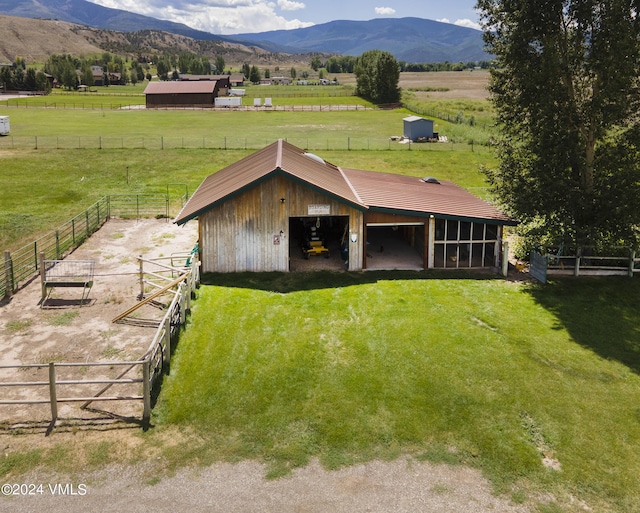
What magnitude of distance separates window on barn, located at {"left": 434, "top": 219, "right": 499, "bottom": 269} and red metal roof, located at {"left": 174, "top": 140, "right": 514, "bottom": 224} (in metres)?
0.69

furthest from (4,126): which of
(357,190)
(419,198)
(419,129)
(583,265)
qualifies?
(583,265)

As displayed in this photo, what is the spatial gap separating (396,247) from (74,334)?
1608 cm

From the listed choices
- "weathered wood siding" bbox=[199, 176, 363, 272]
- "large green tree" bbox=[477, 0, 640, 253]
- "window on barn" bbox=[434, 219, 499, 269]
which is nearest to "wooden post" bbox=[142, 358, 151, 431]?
"weathered wood siding" bbox=[199, 176, 363, 272]

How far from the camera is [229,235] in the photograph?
24.2 metres

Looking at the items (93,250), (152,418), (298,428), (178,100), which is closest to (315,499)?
(298,428)

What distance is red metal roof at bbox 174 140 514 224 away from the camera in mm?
24047

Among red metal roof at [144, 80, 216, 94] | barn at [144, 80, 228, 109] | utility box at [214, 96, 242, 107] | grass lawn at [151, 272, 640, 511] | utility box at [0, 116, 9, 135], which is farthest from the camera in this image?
utility box at [214, 96, 242, 107]

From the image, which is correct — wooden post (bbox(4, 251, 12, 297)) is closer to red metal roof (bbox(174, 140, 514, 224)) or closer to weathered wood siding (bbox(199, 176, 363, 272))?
red metal roof (bbox(174, 140, 514, 224))

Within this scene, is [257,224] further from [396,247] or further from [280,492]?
[280,492]

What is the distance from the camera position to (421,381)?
1609 cm

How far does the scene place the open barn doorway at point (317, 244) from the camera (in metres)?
25.8

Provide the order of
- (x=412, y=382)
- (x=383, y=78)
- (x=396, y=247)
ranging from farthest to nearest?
(x=383, y=78), (x=396, y=247), (x=412, y=382)

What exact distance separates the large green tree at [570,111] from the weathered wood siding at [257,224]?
8.51 m

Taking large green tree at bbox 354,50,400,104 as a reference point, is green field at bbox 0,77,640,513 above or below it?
below
